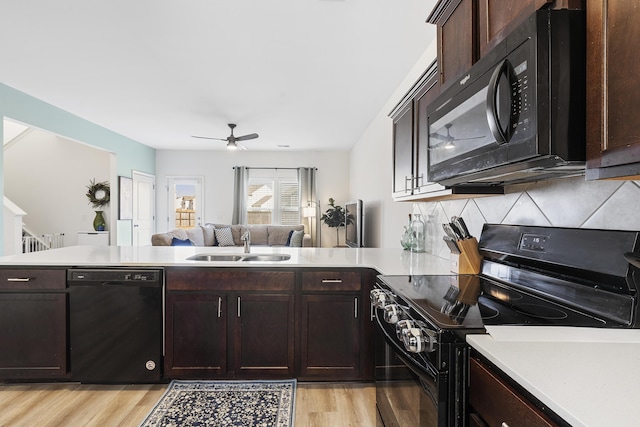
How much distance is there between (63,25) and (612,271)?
11.7 feet

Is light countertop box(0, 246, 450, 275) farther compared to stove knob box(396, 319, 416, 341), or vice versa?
light countertop box(0, 246, 450, 275)

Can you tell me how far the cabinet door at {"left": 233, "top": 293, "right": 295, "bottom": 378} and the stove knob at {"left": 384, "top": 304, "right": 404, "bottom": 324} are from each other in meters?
1.01

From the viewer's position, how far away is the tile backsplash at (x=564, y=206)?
1060mm

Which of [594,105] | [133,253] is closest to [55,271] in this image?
[133,253]

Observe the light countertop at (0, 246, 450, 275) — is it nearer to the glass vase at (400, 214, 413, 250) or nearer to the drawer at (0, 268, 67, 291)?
the drawer at (0, 268, 67, 291)

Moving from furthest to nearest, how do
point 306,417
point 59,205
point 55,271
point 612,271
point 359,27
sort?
point 59,205
point 359,27
point 55,271
point 306,417
point 612,271

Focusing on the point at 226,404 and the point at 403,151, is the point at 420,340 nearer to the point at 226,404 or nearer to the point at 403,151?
the point at 226,404

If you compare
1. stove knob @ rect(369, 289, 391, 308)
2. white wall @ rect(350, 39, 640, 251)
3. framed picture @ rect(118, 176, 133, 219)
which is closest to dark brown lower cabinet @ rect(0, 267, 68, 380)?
stove knob @ rect(369, 289, 391, 308)

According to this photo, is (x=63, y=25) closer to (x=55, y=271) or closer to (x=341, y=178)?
(x=55, y=271)

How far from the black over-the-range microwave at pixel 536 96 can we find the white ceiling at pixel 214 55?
4.92ft

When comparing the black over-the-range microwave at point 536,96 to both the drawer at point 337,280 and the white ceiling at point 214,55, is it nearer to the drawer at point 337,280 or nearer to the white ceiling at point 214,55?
the drawer at point 337,280

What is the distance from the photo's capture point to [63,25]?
8.40ft

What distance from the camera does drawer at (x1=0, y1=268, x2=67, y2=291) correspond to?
2213mm

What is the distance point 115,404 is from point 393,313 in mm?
1912
